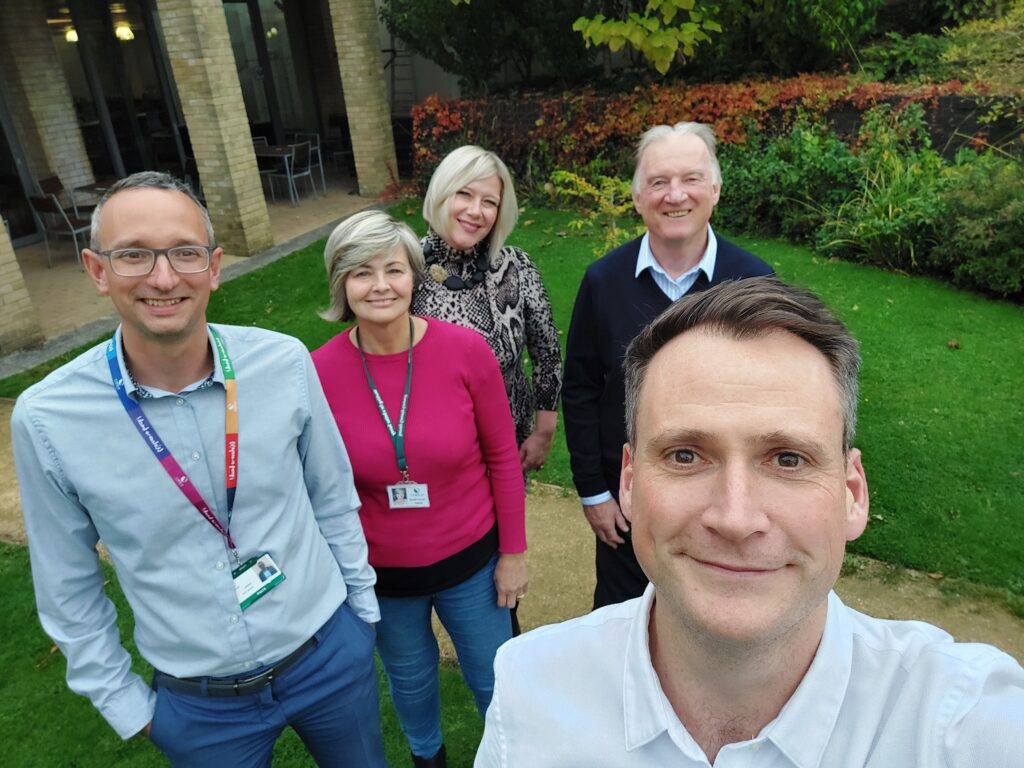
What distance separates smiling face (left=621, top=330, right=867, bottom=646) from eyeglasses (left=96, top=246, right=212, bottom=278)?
3.98 feet

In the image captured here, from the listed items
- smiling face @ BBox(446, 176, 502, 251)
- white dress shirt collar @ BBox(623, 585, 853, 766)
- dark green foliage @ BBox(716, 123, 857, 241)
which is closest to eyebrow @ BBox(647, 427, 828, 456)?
white dress shirt collar @ BBox(623, 585, 853, 766)

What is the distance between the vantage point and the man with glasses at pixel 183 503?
1.67 m

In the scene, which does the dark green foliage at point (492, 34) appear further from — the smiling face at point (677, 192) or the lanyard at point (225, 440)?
the lanyard at point (225, 440)

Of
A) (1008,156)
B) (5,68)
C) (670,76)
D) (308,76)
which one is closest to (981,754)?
(1008,156)

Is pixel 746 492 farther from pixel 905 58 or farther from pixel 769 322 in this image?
pixel 905 58

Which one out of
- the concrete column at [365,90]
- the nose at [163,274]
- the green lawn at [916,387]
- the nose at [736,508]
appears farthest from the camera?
the concrete column at [365,90]

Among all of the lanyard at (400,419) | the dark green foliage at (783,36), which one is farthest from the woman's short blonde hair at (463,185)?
the dark green foliage at (783,36)

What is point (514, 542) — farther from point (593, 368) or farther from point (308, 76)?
point (308, 76)

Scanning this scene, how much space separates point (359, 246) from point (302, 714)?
140cm

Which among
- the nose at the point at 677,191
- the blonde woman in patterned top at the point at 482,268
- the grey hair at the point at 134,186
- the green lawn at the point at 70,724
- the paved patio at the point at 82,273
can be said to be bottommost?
the green lawn at the point at 70,724

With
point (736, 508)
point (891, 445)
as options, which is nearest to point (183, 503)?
point (736, 508)

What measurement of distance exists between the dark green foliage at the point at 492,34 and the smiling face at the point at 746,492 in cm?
1100

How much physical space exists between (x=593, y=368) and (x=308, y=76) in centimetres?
1507

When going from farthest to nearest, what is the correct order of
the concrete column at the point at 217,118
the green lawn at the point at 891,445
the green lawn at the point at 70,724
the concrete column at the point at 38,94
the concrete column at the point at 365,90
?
the concrete column at the point at 365,90, the concrete column at the point at 38,94, the concrete column at the point at 217,118, the green lawn at the point at 891,445, the green lawn at the point at 70,724
